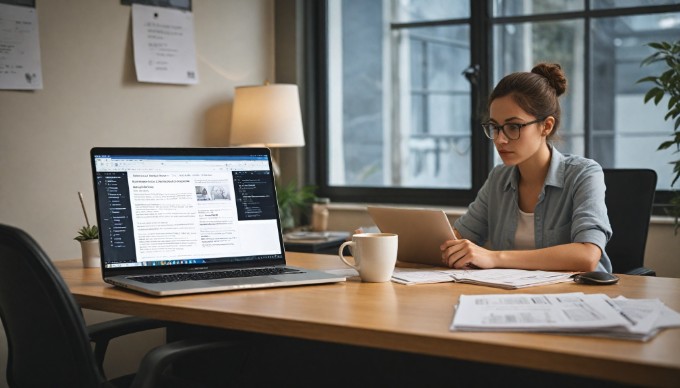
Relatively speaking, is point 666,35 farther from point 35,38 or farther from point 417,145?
point 35,38

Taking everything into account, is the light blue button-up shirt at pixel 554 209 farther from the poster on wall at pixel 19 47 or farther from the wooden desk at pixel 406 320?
the poster on wall at pixel 19 47

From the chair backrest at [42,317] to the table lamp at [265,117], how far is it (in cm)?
191

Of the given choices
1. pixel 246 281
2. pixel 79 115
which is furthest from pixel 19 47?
pixel 246 281

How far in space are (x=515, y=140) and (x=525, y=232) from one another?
0.29m

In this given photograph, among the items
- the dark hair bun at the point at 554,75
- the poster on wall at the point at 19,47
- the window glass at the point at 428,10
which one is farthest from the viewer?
the window glass at the point at 428,10

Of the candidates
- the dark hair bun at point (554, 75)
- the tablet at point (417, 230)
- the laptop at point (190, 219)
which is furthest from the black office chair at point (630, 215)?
the laptop at point (190, 219)

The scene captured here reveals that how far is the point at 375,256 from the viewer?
5.92 feet

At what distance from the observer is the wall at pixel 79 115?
109 inches

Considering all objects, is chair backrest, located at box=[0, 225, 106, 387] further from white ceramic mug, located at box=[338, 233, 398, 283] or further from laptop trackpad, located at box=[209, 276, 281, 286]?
white ceramic mug, located at box=[338, 233, 398, 283]

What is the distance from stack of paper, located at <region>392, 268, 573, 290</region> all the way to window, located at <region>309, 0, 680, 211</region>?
1.75m

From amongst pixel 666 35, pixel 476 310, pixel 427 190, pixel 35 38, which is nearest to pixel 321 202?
pixel 427 190

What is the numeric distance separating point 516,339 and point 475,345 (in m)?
0.07

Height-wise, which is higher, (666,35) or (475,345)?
(666,35)

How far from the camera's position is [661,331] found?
1.28m
